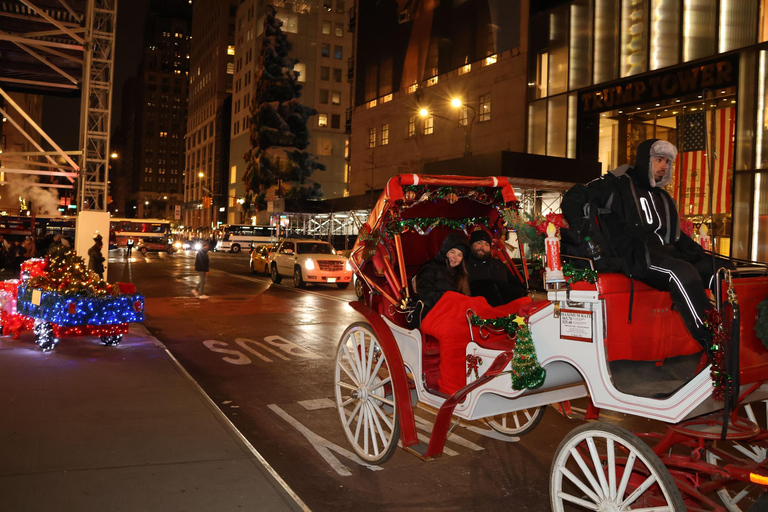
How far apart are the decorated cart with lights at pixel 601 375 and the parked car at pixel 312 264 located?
17.0 meters

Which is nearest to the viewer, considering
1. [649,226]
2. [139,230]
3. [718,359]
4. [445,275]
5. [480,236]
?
[718,359]

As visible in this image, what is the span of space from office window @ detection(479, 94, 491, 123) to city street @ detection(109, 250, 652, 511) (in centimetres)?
2476

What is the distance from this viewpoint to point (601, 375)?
11.8 ft

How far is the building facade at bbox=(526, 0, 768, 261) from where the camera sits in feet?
71.2

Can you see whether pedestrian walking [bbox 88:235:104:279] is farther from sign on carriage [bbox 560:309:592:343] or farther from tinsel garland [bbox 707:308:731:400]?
tinsel garland [bbox 707:308:731:400]

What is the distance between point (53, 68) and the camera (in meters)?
20.5

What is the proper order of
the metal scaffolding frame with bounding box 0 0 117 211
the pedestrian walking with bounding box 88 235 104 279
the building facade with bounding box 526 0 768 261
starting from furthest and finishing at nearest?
the building facade with bounding box 526 0 768 261, the metal scaffolding frame with bounding box 0 0 117 211, the pedestrian walking with bounding box 88 235 104 279

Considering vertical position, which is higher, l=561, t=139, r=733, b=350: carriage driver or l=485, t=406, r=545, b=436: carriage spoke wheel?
l=561, t=139, r=733, b=350: carriage driver

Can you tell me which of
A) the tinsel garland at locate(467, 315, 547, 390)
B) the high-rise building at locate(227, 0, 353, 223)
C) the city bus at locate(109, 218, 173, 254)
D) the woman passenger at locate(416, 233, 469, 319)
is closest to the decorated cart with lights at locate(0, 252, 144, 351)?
the woman passenger at locate(416, 233, 469, 319)

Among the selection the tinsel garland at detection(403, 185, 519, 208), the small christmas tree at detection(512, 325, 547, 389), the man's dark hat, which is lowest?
the small christmas tree at detection(512, 325, 547, 389)

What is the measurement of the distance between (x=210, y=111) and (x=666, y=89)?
111 m

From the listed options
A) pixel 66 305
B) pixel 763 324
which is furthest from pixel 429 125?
pixel 763 324

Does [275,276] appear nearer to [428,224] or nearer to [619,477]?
[428,224]

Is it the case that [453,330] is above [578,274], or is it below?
below
